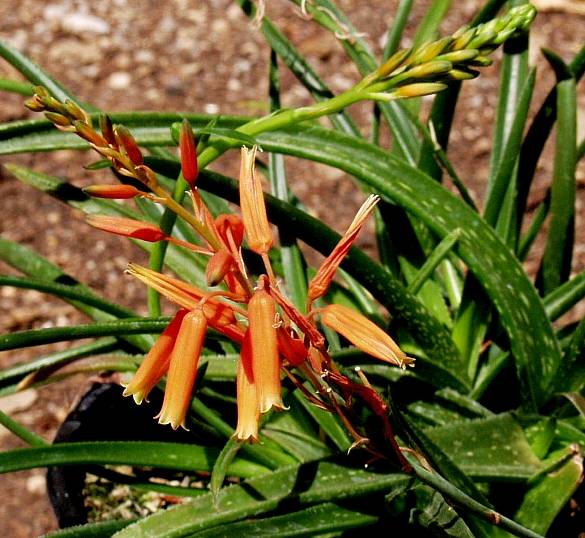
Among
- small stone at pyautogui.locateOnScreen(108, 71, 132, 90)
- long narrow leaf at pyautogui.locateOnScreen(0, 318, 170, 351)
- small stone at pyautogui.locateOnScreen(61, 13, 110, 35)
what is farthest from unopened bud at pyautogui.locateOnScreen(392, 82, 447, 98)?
small stone at pyautogui.locateOnScreen(61, 13, 110, 35)

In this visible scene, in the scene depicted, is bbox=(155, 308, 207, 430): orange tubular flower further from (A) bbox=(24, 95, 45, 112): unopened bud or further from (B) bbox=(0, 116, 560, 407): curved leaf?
(B) bbox=(0, 116, 560, 407): curved leaf

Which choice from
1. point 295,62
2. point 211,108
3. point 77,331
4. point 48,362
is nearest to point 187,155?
point 77,331

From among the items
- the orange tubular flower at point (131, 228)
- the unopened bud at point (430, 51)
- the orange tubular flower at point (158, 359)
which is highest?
the unopened bud at point (430, 51)

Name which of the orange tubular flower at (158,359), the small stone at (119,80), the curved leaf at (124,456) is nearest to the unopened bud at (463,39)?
the orange tubular flower at (158,359)

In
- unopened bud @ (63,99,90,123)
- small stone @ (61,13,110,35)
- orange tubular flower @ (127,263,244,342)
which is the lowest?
orange tubular flower @ (127,263,244,342)

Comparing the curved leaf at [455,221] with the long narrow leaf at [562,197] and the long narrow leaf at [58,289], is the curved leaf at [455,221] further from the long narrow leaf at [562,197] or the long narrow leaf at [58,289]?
the long narrow leaf at [58,289]

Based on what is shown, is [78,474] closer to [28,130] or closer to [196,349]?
[28,130]

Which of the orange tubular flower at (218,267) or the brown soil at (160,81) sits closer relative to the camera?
the orange tubular flower at (218,267)
